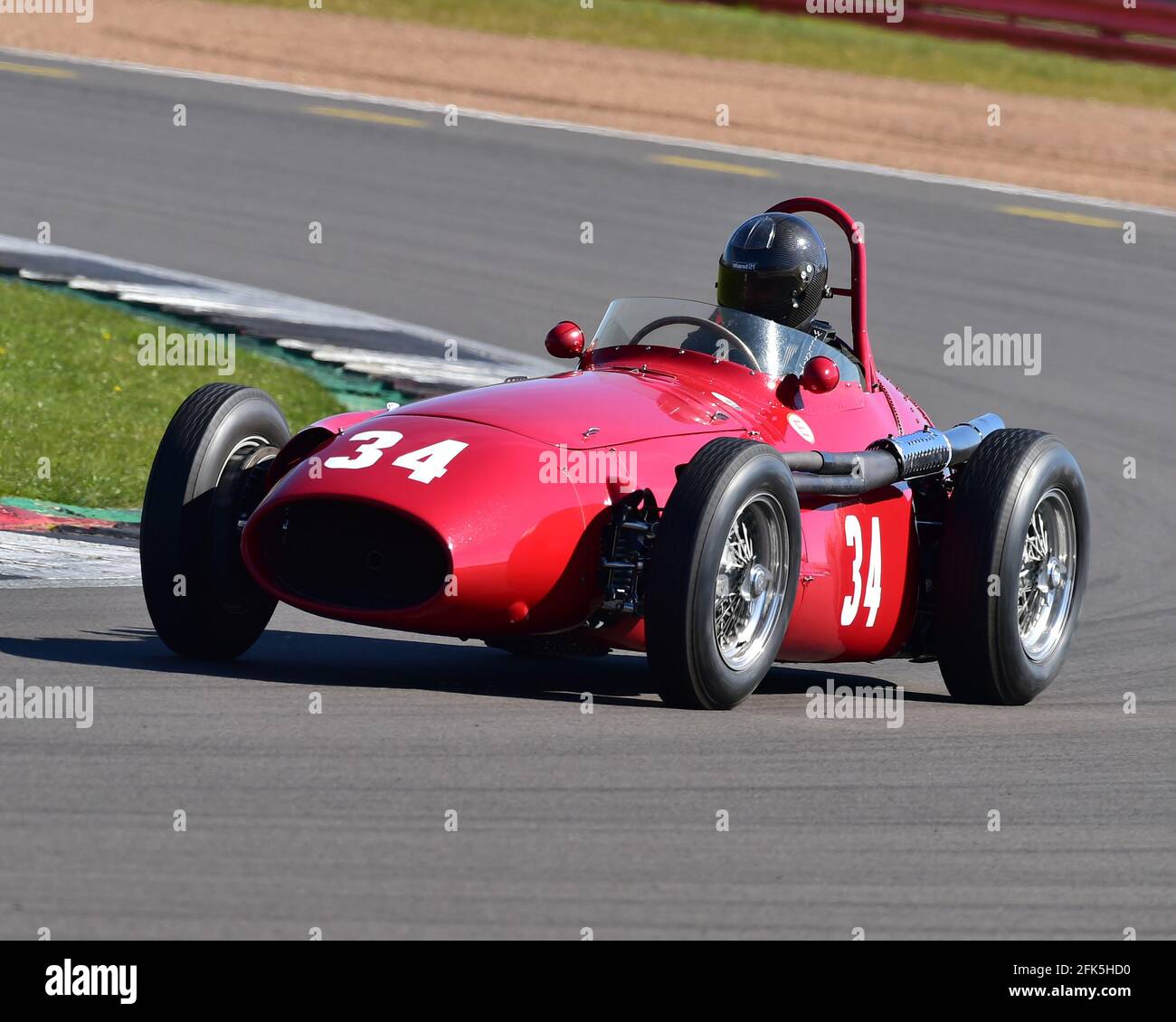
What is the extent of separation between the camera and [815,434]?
7430 millimetres

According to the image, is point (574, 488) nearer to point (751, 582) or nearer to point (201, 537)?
point (751, 582)

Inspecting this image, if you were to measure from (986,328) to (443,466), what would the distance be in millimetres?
9955

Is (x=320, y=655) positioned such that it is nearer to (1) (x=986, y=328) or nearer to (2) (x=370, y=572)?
(2) (x=370, y=572)

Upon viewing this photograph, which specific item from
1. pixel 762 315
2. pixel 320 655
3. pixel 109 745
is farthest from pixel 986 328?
pixel 109 745

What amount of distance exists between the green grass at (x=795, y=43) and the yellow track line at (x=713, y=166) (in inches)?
250

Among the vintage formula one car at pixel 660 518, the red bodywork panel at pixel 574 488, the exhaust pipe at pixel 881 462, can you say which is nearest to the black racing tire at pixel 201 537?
the vintage formula one car at pixel 660 518

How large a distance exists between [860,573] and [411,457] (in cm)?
182

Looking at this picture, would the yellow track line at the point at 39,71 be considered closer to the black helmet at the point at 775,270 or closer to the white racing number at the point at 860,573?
the black helmet at the point at 775,270

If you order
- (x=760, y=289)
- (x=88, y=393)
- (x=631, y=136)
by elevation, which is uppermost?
(x=631, y=136)

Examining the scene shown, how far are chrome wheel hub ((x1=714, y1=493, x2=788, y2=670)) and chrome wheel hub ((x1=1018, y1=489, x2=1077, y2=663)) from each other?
1.38m

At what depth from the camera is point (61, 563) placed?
8.66 metres

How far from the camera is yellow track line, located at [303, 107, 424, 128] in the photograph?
67.5 ft

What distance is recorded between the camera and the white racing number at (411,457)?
20.6 feet

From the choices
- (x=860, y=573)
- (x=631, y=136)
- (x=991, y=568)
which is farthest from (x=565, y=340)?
(x=631, y=136)
